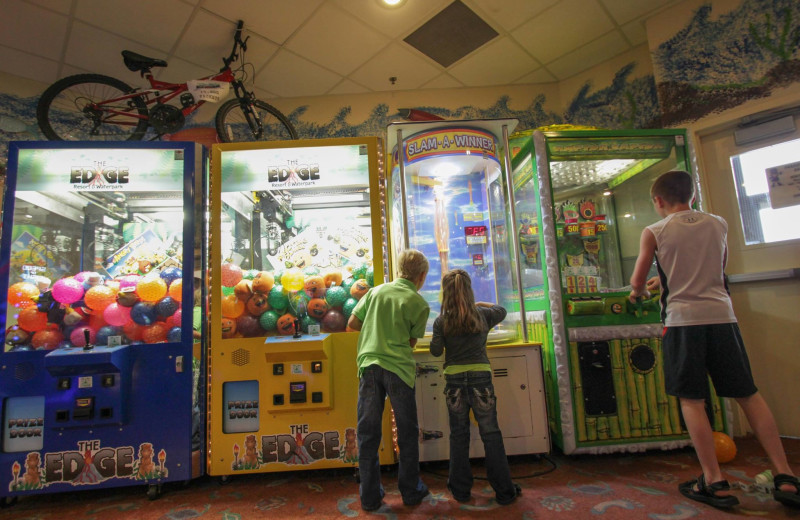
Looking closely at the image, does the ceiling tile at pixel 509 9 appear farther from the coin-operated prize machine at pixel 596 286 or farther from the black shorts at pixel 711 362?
the black shorts at pixel 711 362

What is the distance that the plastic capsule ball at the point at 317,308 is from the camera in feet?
8.39

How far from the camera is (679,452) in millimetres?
2676

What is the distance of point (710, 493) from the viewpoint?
1.87 m

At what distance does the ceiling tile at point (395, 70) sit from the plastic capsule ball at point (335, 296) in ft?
8.23

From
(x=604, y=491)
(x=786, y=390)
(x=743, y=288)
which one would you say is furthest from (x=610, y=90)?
(x=604, y=491)

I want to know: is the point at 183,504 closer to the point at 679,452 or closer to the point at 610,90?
the point at 679,452

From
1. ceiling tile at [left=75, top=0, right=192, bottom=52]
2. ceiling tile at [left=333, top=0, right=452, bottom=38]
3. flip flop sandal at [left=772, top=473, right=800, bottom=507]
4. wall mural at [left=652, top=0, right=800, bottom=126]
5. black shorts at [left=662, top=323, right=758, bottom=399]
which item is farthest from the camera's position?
ceiling tile at [left=333, top=0, right=452, bottom=38]

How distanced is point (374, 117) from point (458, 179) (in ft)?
5.94

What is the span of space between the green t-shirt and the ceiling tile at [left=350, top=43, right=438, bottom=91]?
2708 mm

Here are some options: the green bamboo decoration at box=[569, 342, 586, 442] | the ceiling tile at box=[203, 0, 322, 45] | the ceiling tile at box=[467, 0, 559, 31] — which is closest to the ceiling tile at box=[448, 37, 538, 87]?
the ceiling tile at box=[467, 0, 559, 31]

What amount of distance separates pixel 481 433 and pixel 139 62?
4002 millimetres

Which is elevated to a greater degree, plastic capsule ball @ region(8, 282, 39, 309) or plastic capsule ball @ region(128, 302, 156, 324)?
plastic capsule ball @ region(8, 282, 39, 309)

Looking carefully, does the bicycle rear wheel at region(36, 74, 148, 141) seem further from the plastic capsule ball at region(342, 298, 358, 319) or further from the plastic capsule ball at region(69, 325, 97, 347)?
the plastic capsule ball at region(342, 298, 358, 319)

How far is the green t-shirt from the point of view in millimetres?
2035
